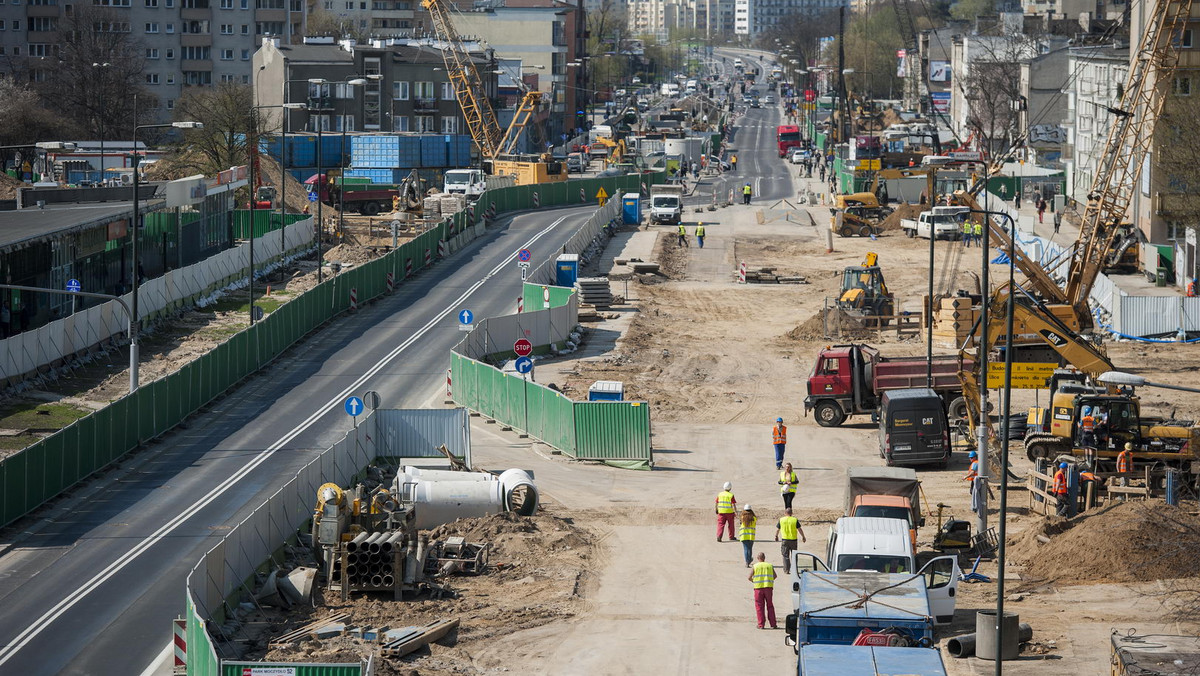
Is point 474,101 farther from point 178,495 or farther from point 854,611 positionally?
point 854,611

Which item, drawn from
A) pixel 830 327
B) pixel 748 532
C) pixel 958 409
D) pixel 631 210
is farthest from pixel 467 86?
pixel 748 532

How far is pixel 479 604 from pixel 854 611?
811 cm

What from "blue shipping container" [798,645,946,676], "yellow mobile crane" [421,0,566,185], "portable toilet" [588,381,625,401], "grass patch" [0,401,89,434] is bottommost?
"grass patch" [0,401,89,434]

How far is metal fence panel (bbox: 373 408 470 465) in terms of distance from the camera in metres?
40.9

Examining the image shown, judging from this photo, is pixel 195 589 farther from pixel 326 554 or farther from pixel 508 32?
pixel 508 32

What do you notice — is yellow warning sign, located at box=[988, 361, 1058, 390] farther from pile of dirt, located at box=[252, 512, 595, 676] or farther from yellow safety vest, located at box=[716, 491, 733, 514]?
pile of dirt, located at box=[252, 512, 595, 676]

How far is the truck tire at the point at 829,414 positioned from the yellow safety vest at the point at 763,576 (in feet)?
62.9

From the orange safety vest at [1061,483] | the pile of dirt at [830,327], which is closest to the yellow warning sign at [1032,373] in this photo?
the pile of dirt at [830,327]

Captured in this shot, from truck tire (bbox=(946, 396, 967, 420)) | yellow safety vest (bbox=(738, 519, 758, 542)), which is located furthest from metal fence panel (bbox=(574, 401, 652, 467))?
yellow safety vest (bbox=(738, 519, 758, 542))

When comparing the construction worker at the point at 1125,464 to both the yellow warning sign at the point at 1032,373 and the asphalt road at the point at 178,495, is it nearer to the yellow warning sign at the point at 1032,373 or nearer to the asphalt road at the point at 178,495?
the yellow warning sign at the point at 1032,373

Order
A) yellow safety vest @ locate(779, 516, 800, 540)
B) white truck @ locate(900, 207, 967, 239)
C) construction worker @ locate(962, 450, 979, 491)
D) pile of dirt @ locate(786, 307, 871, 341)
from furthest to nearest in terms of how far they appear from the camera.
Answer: white truck @ locate(900, 207, 967, 239) → pile of dirt @ locate(786, 307, 871, 341) → construction worker @ locate(962, 450, 979, 491) → yellow safety vest @ locate(779, 516, 800, 540)

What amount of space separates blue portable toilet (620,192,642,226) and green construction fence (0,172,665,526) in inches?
955

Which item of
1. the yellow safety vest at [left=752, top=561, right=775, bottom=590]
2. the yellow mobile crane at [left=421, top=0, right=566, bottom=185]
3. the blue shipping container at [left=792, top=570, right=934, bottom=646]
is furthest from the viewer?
the yellow mobile crane at [left=421, top=0, right=566, bottom=185]

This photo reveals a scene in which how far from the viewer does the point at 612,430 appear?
4200cm
